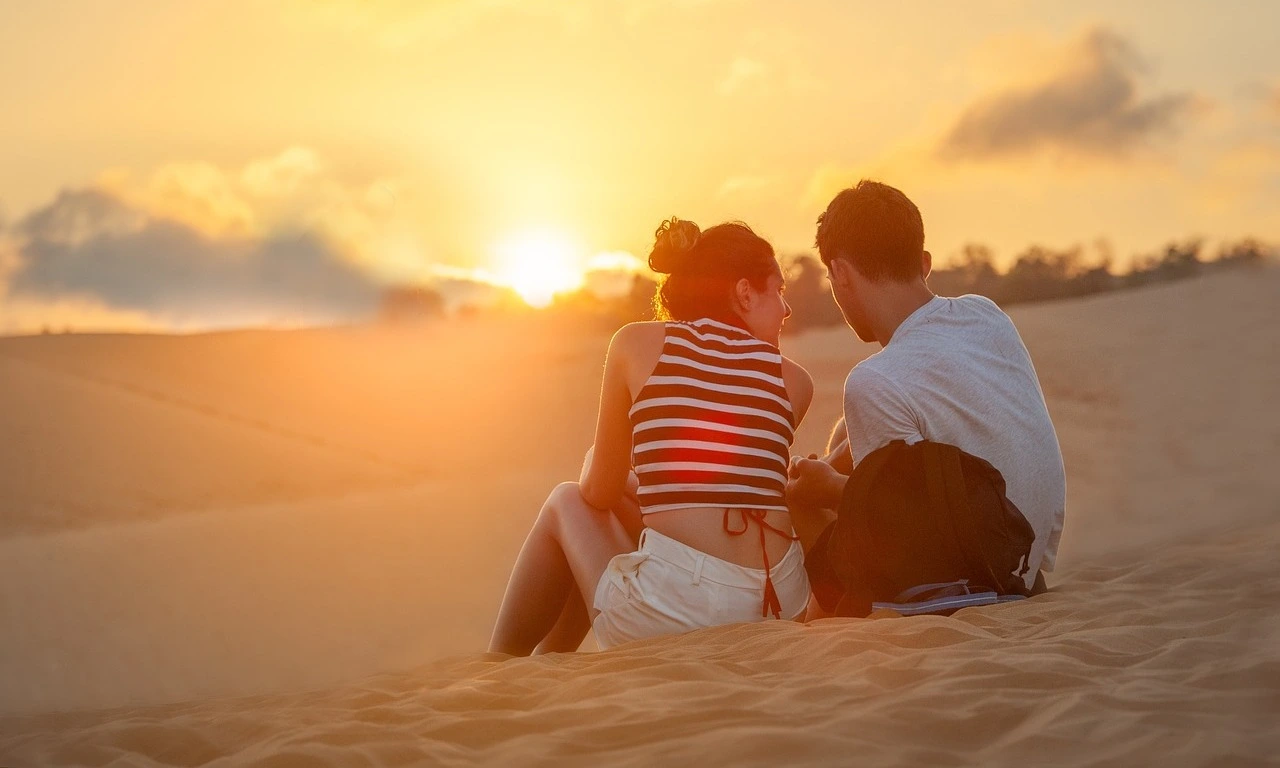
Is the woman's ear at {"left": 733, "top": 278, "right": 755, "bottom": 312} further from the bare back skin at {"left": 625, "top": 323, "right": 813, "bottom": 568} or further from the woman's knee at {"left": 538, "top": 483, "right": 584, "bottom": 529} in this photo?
the woman's knee at {"left": 538, "top": 483, "right": 584, "bottom": 529}

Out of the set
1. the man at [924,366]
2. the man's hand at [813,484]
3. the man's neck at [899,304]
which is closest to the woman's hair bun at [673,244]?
the man at [924,366]

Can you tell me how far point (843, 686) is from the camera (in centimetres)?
353

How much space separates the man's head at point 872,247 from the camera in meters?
4.64

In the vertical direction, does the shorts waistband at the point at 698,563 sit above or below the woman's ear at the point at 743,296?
below

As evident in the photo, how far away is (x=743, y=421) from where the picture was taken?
4496 millimetres

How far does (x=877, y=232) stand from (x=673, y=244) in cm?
77

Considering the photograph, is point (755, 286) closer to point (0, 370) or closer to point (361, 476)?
point (361, 476)

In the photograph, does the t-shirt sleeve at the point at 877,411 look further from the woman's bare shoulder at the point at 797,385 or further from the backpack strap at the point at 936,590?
the backpack strap at the point at 936,590

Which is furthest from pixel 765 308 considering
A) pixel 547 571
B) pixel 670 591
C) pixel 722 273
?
pixel 547 571

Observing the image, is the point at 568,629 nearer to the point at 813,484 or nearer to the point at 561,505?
the point at 561,505

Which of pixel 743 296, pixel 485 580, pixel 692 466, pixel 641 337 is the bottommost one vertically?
pixel 485 580

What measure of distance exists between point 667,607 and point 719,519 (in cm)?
38

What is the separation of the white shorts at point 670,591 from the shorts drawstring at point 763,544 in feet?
0.07

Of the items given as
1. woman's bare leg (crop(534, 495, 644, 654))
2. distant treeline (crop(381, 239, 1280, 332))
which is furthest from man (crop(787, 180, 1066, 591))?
distant treeline (crop(381, 239, 1280, 332))
